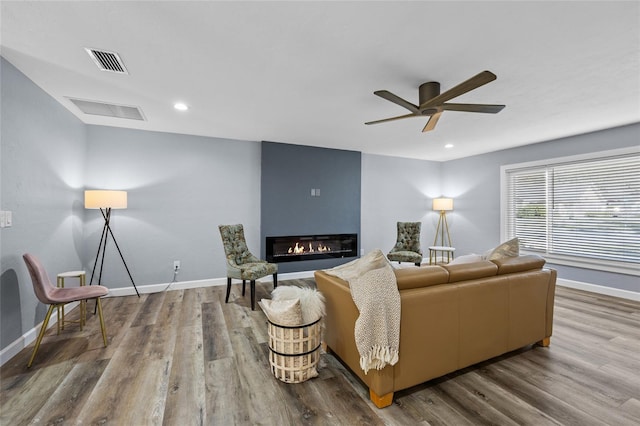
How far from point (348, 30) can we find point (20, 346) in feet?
12.4

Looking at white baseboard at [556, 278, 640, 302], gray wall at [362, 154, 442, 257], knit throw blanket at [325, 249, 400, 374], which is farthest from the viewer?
gray wall at [362, 154, 442, 257]

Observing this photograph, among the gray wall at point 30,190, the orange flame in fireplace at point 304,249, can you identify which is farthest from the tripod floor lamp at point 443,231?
the gray wall at point 30,190

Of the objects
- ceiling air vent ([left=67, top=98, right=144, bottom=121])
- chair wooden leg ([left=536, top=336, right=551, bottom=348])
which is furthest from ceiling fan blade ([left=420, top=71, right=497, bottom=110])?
ceiling air vent ([left=67, top=98, right=144, bottom=121])

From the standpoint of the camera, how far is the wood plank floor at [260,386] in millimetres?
1691

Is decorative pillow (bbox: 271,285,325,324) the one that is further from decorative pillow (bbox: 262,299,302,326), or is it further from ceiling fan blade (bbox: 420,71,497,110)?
ceiling fan blade (bbox: 420,71,497,110)

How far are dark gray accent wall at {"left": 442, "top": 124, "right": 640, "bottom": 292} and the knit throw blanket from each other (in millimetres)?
4523

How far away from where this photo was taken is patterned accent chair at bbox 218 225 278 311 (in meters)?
3.58

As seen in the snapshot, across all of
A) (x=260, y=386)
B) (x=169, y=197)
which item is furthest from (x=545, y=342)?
(x=169, y=197)

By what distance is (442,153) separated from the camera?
5.89 m

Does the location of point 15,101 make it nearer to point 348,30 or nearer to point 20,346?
point 20,346

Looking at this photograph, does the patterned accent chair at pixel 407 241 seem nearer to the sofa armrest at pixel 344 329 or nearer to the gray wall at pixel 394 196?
the gray wall at pixel 394 196

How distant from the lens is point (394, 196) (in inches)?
248

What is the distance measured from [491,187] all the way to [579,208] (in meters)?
1.50

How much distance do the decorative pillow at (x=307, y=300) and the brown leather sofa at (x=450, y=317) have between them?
11 centimetres
